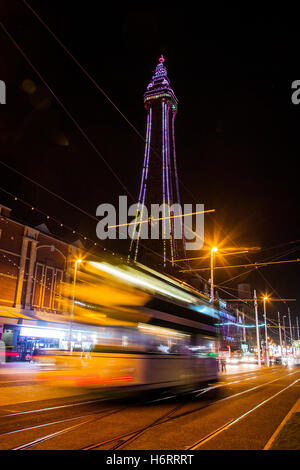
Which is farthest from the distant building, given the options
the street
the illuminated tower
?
the street

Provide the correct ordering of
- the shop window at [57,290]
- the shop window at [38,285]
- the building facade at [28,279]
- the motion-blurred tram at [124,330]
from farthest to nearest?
the shop window at [57,290] → the shop window at [38,285] → the building facade at [28,279] → the motion-blurred tram at [124,330]

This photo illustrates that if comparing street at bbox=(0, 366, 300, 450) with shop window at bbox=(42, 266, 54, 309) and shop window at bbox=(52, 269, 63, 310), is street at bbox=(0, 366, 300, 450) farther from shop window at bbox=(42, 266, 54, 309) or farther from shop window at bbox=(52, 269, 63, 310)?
shop window at bbox=(52, 269, 63, 310)

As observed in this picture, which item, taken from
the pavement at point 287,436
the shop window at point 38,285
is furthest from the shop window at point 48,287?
the pavement at point 287,436

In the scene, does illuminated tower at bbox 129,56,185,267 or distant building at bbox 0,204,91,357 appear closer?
distant building at bbox 0,204,91,357

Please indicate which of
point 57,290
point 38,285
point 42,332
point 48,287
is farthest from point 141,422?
point 57,290

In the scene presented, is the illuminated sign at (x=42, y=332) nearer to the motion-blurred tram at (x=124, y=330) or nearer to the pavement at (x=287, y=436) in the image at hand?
the motion-blurred tram at (x=124, y=330)

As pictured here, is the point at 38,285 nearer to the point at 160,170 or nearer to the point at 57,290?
the point at 57,290
